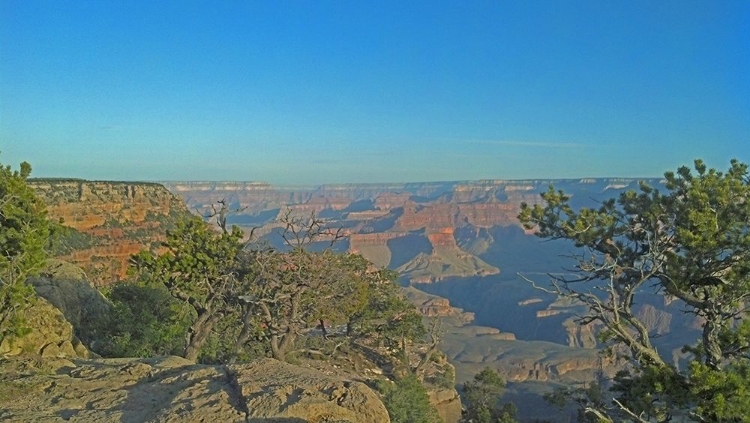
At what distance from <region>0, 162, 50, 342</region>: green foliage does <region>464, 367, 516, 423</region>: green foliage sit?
61.7 ft

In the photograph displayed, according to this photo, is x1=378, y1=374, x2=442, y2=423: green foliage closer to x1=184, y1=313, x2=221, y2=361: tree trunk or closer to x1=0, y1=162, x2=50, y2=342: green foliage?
x1=184, y1=313, x2=221, y2=361: tree trunk

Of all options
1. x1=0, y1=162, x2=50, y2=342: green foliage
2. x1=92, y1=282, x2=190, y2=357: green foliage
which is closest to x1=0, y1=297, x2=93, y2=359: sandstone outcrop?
x1=0, y1=162, x2=50, y2=342: green foliage

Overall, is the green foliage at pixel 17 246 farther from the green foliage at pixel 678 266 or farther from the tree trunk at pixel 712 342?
the tree trunk at pixel 712 342

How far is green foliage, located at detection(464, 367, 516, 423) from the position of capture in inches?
1078

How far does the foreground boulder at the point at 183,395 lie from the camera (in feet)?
31.6

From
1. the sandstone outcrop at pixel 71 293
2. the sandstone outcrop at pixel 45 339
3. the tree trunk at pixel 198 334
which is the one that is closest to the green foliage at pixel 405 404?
the tree trunk at pixel 198 334

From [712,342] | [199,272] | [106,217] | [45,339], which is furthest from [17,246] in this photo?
[106,217]

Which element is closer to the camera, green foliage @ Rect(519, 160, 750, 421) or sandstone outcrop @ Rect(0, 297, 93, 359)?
green foliage @ Rect(519, 160, 750, 421)

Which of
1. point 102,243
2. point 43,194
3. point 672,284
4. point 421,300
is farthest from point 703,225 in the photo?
point 421,300

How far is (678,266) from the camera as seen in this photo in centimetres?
1459

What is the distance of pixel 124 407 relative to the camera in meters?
10.7

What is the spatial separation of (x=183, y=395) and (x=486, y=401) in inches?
954

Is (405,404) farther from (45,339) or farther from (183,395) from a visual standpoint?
(45,339)

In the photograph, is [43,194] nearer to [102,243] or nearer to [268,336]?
[102,243]
